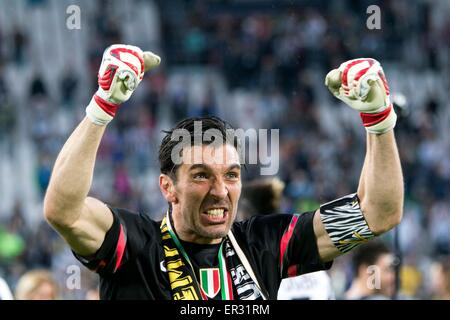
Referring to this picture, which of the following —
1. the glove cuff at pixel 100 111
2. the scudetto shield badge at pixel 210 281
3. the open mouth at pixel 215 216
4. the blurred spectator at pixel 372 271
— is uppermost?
the glove cuff at pixel 100 111

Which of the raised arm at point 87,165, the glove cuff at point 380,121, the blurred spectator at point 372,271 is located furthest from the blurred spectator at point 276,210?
the raised arm at point 87,165

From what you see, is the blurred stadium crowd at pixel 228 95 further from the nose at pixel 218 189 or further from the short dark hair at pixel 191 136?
the nose at pixel 218 189

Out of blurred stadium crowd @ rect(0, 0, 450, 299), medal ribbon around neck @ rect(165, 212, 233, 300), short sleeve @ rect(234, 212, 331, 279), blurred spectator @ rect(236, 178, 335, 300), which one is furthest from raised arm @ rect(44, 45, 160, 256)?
blurred stadium crowd @ rect(0, 0, 450, 299)

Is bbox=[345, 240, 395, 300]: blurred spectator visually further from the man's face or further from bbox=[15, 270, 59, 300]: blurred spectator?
the man's face

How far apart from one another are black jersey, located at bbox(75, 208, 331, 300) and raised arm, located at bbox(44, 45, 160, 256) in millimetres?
96

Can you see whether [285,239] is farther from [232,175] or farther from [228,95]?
[228,95]

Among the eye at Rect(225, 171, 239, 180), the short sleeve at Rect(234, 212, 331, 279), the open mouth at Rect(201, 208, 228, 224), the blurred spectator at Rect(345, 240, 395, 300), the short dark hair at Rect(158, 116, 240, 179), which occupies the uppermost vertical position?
the short dark hair at Rect(158, 116, 240, 179)

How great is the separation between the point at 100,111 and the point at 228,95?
49.2 ft

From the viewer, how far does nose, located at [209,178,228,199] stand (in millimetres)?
4164

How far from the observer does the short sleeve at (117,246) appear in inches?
158

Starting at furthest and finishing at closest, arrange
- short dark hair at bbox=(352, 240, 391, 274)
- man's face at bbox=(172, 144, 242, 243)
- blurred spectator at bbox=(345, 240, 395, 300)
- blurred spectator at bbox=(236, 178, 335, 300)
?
short dark hair at bbox=(352, 240, 391, 274)
blurred spectator at bbox=(345, 240, 395, 300)
blurred spectator at bbox=(236, 178, 335, 300)
man's face at bbox=(172, 144, 242, 243)

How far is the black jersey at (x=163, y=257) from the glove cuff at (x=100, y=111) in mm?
389

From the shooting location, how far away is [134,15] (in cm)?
2059

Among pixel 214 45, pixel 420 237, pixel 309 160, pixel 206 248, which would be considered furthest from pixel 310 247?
pixel 214 45
